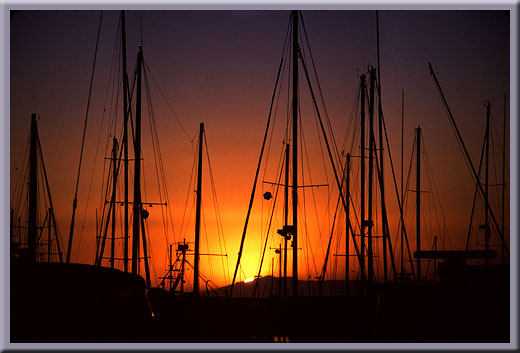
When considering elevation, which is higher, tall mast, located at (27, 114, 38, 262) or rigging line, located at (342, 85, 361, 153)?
rigging line, located at (342, 85, 361, 153)

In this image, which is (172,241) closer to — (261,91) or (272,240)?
(272,240)

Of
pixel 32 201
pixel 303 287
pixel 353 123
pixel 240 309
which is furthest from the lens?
pixel 303 287

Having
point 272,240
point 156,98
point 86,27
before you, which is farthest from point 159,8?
point 272,240

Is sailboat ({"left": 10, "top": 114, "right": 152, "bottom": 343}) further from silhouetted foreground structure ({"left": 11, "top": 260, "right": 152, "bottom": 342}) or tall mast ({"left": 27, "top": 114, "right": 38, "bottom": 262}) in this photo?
tall mast ({"left": 27, "top": 114, "right": 38, "bottom": 262})

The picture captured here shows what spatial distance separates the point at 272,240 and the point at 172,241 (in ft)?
10.2

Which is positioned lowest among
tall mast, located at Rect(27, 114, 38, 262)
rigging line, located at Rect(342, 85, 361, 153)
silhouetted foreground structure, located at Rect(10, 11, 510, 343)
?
silhouetted foreground structure, located at Rect(10, 11, 510, 343)

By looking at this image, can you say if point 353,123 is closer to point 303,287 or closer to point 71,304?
point 303,287

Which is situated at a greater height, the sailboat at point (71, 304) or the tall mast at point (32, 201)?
the tall mast at point (32, 201)

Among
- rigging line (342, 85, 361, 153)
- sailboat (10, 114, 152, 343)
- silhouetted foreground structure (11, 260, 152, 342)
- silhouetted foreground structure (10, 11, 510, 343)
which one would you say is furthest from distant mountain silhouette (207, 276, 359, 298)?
silhouetted foreground structure (11, 260, 152, 342)

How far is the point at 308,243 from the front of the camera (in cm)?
1962

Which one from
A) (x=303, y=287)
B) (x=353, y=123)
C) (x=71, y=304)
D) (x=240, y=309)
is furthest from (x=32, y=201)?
(x=303, y=287)

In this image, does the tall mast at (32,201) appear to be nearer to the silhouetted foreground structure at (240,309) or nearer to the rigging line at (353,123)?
the silhouetted foreground structure at (240,309)

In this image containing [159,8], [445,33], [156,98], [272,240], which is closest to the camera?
[159,8]

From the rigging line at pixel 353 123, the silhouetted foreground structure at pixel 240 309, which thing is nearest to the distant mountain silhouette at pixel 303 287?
the rigging line at pixel 353 123
